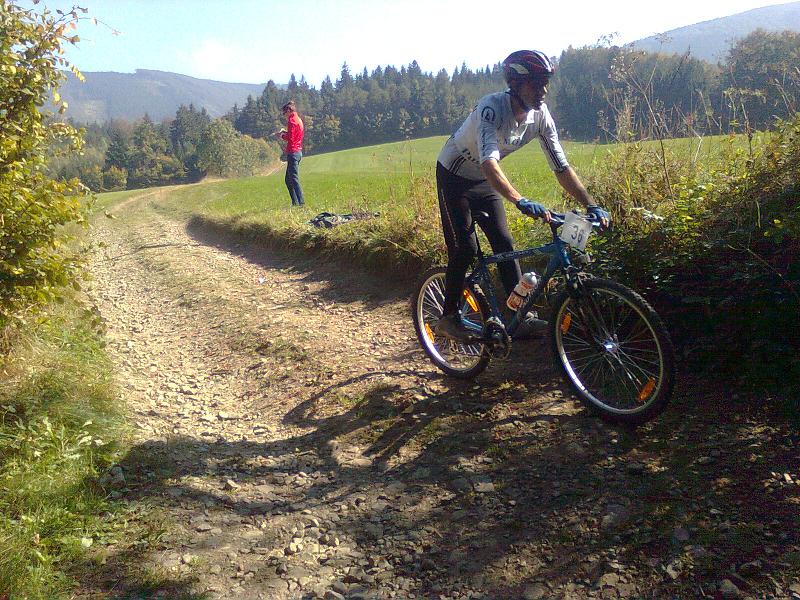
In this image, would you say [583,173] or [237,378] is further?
[583,173]

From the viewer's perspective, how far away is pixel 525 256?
13.1 feet

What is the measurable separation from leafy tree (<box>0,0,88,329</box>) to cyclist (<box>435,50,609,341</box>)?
3.03 meters

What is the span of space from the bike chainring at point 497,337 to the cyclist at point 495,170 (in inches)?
5.4

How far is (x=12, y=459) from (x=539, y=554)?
3103 millimetres

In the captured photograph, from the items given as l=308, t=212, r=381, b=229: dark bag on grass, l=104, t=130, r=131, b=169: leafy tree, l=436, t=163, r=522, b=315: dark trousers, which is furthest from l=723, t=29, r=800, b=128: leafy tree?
l=104, t=130, r=131, b=169: leafy tree

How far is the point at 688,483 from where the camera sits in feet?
9.87

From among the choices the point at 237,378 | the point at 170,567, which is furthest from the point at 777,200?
the point at 237,378

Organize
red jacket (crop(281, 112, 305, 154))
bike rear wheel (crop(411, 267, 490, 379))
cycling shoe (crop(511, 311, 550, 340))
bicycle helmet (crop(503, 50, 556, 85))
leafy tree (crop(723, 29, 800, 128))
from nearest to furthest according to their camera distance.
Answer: bicycle helmet (crop(503, 50, 556, 85)) < cycling shoe (crop(511, 311, 550, 340)) < bike rear wheel (crop(411, 267, 490, 379)) < leafy tree (crop(723, 29, 800, 128)) < red jacket (crop(281, 112, 305, 154))

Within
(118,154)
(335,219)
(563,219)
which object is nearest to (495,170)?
(563,219)

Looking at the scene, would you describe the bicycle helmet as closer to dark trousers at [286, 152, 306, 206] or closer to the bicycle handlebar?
the bicycle handlebar

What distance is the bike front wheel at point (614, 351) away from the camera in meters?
3.28

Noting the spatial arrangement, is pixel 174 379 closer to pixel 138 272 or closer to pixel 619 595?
pixel 619 595

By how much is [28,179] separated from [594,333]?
4365mm

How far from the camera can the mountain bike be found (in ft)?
11.0
